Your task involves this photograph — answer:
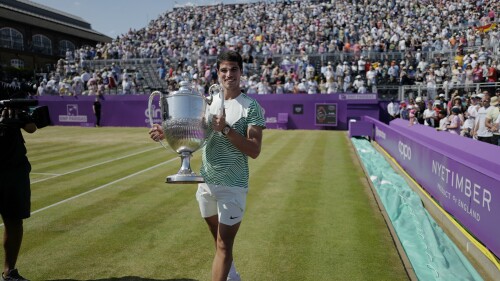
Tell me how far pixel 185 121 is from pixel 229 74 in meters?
0.55

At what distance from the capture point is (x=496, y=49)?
21.4 metres

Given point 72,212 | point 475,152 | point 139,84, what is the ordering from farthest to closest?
point 139,84 < point 72,212 < point 475,152

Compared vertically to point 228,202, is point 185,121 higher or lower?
higher

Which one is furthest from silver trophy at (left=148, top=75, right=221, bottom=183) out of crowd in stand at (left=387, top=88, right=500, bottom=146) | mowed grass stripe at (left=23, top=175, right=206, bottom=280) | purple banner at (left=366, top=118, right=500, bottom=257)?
crowd in stand at (left=387, top=88, right=500, bottom=146)

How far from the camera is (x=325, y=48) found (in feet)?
94.5

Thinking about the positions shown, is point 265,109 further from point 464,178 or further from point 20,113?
point 20,113

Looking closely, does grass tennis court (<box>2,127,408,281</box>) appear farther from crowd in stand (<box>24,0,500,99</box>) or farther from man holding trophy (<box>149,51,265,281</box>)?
crowd in stand (<box>24,0,500,99</box>)

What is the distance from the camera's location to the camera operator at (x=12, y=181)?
4.07 m

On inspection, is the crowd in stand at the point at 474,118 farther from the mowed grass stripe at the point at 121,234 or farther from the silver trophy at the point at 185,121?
the silver trophy at the point at 185,121

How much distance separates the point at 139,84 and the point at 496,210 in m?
27.7

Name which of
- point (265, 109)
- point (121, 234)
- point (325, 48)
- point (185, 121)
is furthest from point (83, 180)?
point (325, 48)

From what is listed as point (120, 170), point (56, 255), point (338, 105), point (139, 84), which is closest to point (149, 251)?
point (56, 255)

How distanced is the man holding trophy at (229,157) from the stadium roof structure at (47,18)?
5184 centimetres

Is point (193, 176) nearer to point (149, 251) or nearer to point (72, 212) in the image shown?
point (149, 251)
